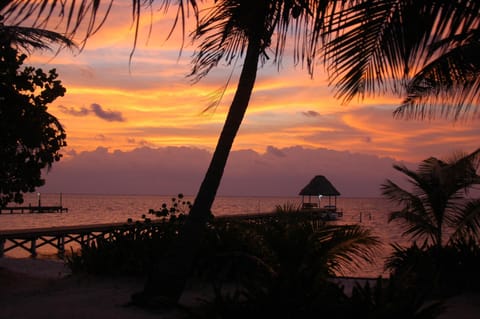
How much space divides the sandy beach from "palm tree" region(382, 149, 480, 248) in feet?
9.20

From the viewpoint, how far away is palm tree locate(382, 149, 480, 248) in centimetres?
1285

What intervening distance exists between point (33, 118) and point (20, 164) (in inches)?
37.8

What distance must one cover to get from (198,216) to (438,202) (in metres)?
7.33

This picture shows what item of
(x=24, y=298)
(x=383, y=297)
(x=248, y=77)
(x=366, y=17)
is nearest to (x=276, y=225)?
(x=248, y=77)

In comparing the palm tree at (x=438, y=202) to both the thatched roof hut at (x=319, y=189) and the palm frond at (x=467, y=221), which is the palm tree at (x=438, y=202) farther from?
the thatched roof hut at (x=319, y=189)

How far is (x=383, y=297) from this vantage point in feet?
20.0

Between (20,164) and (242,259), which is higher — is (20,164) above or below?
above

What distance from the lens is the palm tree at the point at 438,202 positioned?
12852mm

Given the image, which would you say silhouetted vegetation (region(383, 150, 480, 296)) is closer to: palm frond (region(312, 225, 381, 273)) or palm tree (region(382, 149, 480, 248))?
palm tree (region(382, 149, 480, 248))

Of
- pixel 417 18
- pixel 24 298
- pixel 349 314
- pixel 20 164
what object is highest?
pixel 417 18

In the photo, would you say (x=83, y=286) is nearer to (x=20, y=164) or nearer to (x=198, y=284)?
(x=198, y=284)

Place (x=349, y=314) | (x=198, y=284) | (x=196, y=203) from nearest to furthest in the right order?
(x=349, y=314) < (x=196, y=203) < (x=198, y=284)

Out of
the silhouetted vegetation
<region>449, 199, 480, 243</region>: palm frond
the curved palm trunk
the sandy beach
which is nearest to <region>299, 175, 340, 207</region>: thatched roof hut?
the silhouetted vegetation

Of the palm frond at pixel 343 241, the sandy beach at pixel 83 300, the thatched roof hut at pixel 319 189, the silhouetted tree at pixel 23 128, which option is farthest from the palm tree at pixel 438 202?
the thatched roof hut at pixel 319 189
